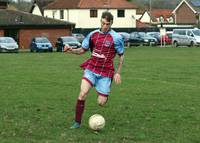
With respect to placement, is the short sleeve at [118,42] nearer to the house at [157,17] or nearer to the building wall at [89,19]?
the building wall at [89,19]

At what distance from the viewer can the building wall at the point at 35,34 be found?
72.7m

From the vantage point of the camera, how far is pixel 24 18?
7338 cm

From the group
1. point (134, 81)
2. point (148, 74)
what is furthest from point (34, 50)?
point (134, 81)

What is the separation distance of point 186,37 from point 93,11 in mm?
36809

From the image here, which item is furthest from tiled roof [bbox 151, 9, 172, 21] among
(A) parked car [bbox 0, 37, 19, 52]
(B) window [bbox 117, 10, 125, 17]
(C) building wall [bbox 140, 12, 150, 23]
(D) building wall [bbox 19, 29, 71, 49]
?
(A) parked car [bbox 0, 37, 19, 52]

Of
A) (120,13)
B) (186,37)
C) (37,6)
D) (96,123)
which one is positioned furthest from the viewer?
(37,6)

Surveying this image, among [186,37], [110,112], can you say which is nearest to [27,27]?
[186,37]

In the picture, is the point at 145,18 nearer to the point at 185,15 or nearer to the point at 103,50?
the point at 185,15

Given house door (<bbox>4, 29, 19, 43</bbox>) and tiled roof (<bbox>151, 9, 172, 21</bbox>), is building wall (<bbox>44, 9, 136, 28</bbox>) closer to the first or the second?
house door (<bbox>4, 29, 19, 43</bbox>)

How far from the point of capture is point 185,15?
408 feet

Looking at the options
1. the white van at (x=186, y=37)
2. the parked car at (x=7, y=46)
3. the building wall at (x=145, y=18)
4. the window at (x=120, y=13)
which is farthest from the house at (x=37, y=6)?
the parked car at (x=7, y=46)

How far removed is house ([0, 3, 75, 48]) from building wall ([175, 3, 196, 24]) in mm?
53007

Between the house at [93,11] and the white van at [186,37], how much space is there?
3270cm

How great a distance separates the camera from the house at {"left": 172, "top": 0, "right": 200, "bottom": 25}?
122 meters
